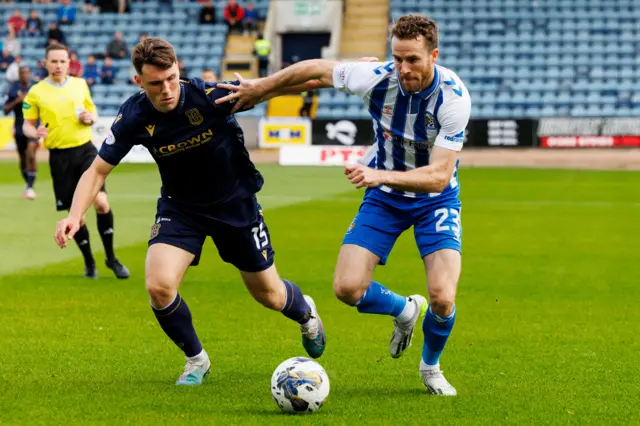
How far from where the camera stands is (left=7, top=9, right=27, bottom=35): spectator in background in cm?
3754

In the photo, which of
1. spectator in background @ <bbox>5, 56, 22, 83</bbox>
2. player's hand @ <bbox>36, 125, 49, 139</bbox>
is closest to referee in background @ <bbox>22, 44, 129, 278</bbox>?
player's hand @ <bbox>36, 125, 49, 139</bbox>

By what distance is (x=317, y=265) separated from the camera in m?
11.9

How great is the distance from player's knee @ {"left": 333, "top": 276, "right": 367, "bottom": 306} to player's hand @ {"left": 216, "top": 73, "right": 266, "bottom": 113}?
1178 millimetres

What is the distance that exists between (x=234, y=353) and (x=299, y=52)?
102 ft

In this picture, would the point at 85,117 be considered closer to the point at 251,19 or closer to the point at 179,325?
the point at 179,325

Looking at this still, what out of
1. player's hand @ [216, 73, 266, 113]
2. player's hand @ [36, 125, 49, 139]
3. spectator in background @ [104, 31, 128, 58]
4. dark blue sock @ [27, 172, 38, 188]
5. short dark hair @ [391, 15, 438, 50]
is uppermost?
short dark hair @ [391, 15, 438, 50]

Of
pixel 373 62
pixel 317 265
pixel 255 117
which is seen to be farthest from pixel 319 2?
pixel 373 62

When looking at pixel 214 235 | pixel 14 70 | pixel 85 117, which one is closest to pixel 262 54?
pixel 14 70

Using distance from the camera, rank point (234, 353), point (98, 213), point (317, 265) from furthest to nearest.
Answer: point (317, 265)
point (98, 213)
point (234, 353)

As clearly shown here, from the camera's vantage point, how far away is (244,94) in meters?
6.43

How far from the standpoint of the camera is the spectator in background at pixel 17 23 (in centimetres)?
3754

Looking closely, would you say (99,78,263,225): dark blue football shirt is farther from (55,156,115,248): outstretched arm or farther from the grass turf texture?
the grass turf texture

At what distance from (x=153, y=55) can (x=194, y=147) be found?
675 mm

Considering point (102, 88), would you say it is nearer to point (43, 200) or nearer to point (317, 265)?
point (43, 200)
